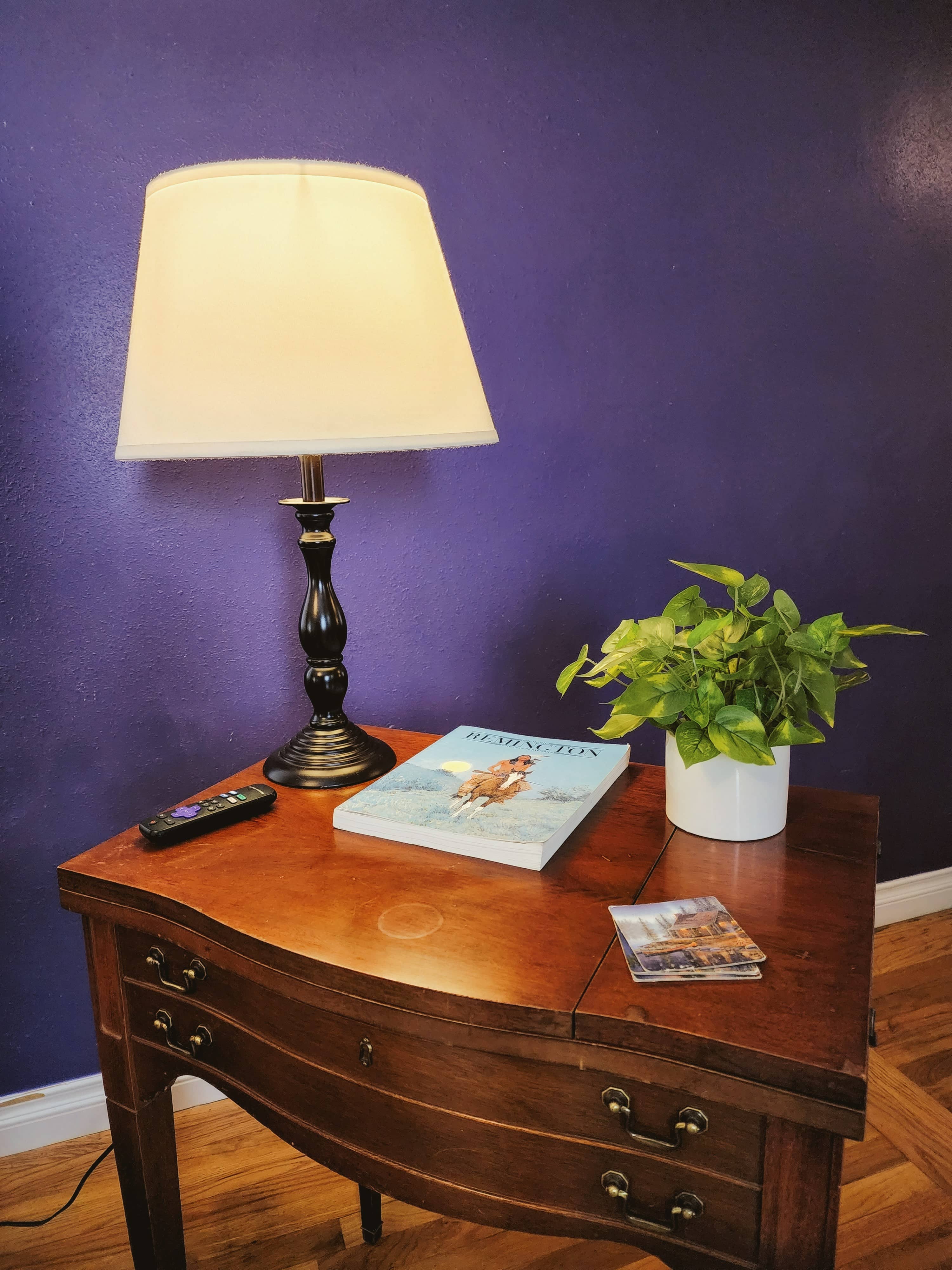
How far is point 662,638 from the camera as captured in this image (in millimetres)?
834

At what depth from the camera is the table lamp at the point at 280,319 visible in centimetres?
75

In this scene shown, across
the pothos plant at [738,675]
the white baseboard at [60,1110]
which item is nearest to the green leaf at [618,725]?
the pothos plant at [738,675]

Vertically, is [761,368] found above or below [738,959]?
above

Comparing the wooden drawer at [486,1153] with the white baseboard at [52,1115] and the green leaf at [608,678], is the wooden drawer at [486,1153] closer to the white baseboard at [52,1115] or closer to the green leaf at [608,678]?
the green leaf at [608,678]

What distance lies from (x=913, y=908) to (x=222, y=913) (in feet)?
5.46

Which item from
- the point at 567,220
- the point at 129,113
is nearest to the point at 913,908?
the point at 567,220

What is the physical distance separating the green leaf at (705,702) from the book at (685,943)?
166 millimetres

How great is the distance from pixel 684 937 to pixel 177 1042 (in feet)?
1.70

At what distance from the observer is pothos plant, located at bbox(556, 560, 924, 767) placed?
0.80 metres

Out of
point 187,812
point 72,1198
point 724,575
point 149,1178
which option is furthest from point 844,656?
point 72,1198

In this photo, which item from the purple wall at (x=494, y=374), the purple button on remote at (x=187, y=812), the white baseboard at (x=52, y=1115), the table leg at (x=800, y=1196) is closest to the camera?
the table leg at (x=800, y=1196)

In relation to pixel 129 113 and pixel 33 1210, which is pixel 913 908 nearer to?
pixel 33 1210

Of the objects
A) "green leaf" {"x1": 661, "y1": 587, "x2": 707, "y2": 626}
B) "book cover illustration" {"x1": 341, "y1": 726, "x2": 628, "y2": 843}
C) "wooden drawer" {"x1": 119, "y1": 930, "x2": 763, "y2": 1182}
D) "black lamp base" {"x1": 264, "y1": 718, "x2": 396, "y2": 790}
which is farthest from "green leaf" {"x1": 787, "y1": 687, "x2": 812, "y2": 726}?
"black lamp base" {"x1": 264, "y1": 718, "x2": 396, "y2": 790}

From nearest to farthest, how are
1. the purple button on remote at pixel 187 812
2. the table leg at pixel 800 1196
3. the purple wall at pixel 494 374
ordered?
the table leg at pixel 800 1196
the purple button on remote at pixel 187 812
the purple wall at pixel 494 374
